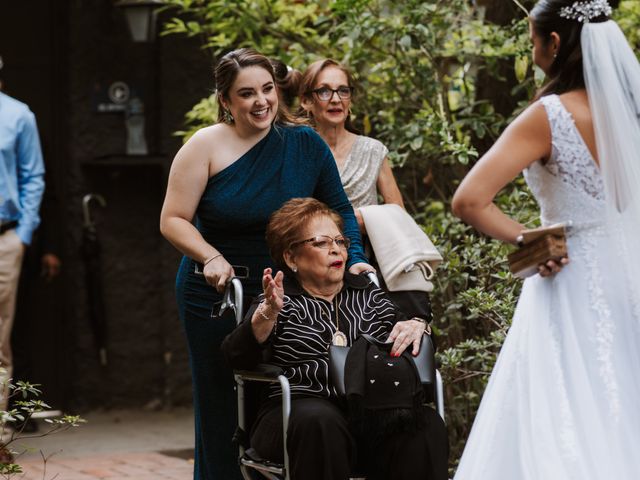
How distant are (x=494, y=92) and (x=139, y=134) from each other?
2.80 m

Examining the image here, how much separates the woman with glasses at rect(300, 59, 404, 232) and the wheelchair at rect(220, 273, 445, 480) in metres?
1.12

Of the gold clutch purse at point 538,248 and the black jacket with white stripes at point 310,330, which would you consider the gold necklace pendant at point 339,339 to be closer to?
the black jacket with white stripes at point 310,330

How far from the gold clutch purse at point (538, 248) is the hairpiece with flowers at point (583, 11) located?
0.60m

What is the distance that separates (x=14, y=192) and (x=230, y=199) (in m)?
2.76

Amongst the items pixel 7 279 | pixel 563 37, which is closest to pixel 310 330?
pixel 563 37

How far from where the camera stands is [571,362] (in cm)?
359

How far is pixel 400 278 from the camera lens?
5.26 metres

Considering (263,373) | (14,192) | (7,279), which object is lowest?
(263,373)

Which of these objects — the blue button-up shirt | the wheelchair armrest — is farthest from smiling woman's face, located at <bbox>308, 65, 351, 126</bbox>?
the blue button-up shirt

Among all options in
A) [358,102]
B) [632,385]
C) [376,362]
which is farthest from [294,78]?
[632,385]

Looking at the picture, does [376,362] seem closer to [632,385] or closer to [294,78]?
[632,385]

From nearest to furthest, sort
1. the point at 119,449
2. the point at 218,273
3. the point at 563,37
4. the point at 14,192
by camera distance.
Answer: the point at 563,37, the point at 218,273, the point at 14,192, the point at 119,449

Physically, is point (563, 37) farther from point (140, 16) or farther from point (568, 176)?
point (140, 16)

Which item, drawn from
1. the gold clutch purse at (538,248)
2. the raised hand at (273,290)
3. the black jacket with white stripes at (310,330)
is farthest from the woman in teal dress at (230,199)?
the gold clutch purse at (538,248)
